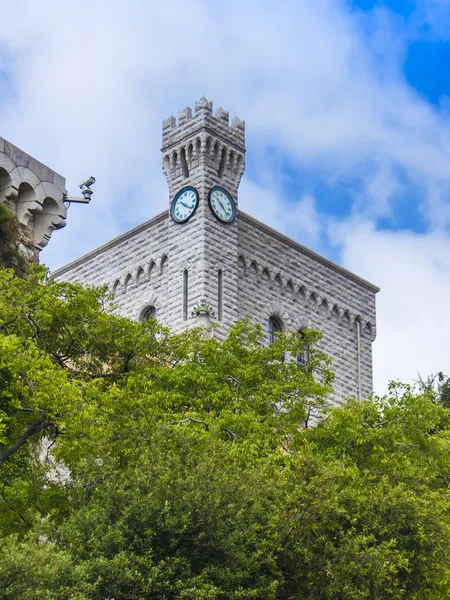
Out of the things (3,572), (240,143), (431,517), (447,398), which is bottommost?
(3,572)

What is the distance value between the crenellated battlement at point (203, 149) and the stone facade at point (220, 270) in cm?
4

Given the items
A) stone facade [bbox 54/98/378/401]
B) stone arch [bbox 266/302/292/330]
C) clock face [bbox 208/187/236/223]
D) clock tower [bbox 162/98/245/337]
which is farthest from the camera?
stone arch [bbox 266/302/292/330]

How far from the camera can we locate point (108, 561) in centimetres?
1716

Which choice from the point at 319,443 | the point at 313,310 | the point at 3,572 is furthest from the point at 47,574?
the point at 313,310

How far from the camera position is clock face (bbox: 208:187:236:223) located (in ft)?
136

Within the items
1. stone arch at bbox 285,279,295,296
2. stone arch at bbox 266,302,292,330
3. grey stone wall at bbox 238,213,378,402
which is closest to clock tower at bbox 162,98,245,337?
grey stone wall at bbox 238,213,378,402

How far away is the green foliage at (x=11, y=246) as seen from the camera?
81.3ft

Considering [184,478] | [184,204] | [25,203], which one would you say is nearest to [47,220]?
[25,203]

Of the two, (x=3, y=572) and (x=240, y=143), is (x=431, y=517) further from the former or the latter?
(x=240, y=143)

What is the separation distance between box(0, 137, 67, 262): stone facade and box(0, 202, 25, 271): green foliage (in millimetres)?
322

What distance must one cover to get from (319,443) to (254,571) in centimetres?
672

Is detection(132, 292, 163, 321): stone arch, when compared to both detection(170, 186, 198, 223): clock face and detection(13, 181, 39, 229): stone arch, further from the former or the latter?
detection(13, 181, 39, 229): stone arch

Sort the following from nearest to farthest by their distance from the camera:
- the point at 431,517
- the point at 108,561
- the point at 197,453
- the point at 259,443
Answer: the point at 108,561 < the point at 197,453 < the point at 431,517 < the point at 259,443

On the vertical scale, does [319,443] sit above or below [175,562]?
above
